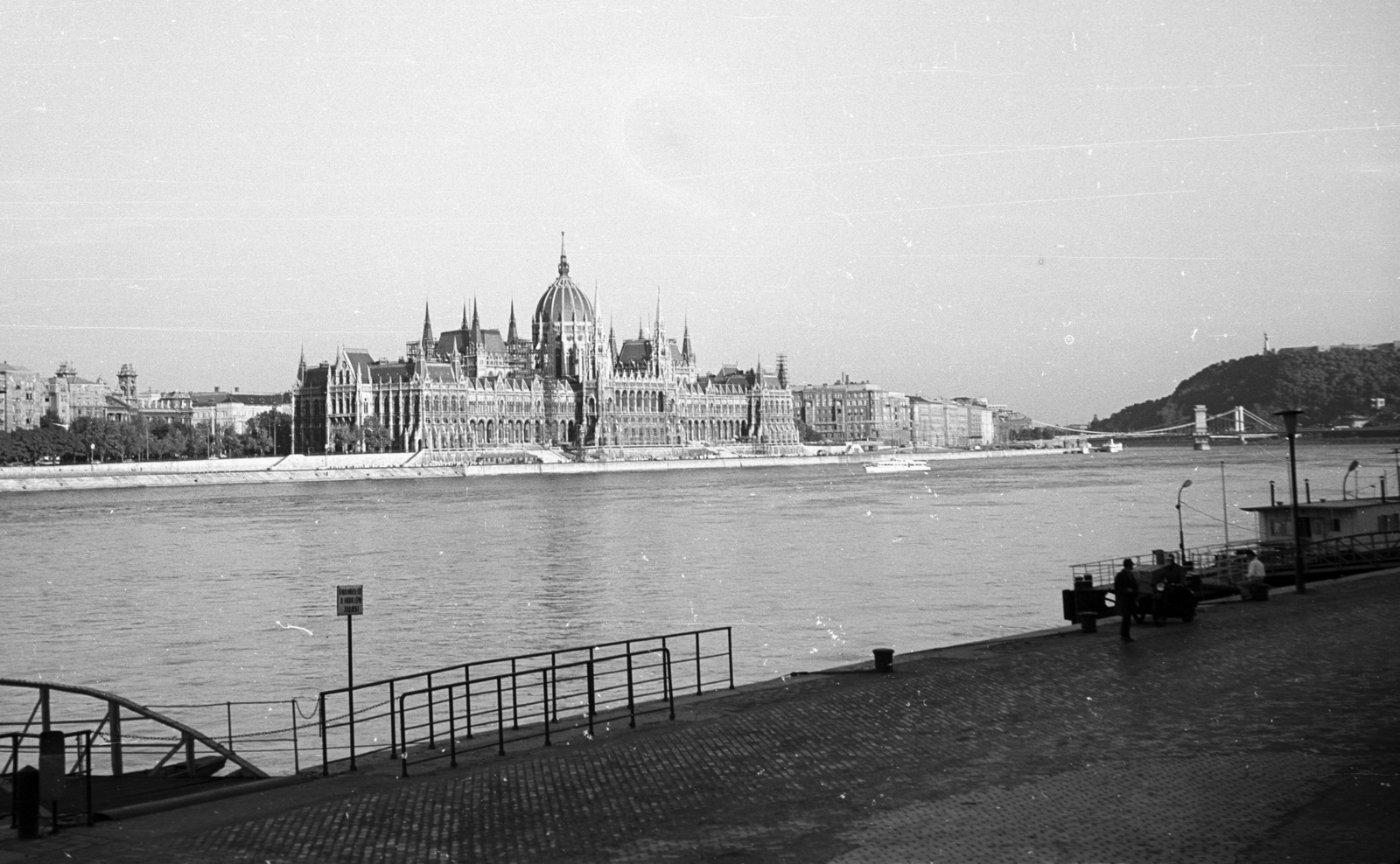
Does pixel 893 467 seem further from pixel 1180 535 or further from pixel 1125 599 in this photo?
pixel 1125 599

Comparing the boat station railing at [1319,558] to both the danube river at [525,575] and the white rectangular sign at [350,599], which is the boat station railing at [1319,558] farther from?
the white rectangular sign at [350,599]

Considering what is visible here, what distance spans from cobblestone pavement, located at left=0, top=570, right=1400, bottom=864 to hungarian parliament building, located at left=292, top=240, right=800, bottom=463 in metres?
139

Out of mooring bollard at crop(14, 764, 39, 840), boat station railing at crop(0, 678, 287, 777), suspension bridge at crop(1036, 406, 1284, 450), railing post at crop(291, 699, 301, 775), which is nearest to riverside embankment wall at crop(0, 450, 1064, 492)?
suspension bridge at crop(1036, 406, 1284, 450)

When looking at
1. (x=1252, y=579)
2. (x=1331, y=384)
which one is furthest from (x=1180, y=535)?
(x=1331, y=384)

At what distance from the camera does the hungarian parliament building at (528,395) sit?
500 ft

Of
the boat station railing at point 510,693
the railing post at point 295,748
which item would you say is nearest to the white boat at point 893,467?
the boat station railing at point 510,693

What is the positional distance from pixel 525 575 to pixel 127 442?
103 meters

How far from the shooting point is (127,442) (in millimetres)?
131125

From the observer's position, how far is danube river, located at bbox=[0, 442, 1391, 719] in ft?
84.9

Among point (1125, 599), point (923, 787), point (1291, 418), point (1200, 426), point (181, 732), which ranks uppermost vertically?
point (1200, 426)

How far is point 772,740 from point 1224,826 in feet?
13.9

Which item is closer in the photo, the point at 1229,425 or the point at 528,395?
the point at 528,395

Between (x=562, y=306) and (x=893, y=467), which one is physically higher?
(x=562, y=306)

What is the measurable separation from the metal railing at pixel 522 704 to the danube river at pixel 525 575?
2732 millimetres
